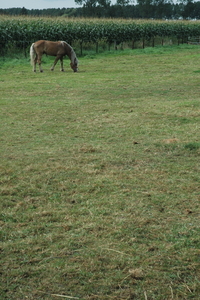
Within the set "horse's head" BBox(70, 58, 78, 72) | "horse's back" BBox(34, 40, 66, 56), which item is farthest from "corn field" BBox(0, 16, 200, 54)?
"horse's head" BBox(70, 58, 78, 72)

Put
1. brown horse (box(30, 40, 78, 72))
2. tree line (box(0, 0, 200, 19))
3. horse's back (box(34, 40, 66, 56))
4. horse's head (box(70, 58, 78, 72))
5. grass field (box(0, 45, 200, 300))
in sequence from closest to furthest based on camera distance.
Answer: grass field (box(0, 45, 200, 300))
horse's head (box(70, 58, 78, 72))
brown horse (box(30, 40, 78, 72))
horse's back (box(34, 40, 66, 56))
tree line (box(0, 0, 200, 19))

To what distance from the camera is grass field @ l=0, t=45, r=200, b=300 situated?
2725 millimetres

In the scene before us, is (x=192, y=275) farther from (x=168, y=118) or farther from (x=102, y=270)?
(x=168, y=118)

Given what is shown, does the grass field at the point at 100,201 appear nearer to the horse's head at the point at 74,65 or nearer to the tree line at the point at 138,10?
the horse's head at the point at 74,65

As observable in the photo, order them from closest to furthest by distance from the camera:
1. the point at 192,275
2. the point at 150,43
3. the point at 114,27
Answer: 1. the point at 192,275
2. the point at 114,27
3. the point at 150,43

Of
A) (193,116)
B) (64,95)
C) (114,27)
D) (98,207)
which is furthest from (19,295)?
(114,27)

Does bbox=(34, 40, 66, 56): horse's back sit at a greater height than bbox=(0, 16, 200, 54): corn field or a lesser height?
lesser

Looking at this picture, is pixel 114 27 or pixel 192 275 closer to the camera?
pixel 192 275

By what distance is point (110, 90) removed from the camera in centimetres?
1192

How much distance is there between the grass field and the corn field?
14574 millimetres

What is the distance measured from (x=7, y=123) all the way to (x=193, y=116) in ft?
12.1

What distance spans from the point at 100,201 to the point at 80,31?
23.4 m

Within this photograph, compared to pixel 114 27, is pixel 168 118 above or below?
below

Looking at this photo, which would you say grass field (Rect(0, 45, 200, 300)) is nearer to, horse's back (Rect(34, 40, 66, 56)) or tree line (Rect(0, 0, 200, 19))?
horse's back (Rect(34, 40, 66, 56))
